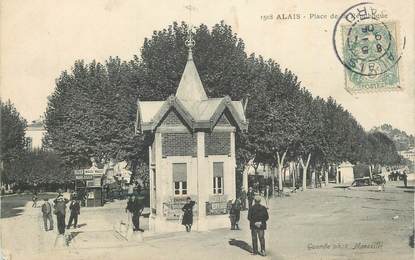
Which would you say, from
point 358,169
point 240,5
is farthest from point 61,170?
point 240,5

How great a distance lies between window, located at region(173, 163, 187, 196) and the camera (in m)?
25.7

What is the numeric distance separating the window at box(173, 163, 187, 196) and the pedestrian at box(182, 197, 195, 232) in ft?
2.65

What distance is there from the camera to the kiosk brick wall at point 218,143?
26031 mm

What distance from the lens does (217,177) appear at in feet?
86.4

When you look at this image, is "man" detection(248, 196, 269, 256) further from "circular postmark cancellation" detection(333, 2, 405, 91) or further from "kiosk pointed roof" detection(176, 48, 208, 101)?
"kiosk pointed roof" detection(176, 48, 208, 101)

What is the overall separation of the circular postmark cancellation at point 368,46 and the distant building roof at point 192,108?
5.84m

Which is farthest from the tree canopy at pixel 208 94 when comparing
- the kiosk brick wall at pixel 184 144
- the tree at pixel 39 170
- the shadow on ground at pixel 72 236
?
the tree at pixel 39 170

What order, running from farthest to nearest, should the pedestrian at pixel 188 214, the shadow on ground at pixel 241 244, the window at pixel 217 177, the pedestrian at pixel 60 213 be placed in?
the window at pixel 217 177 → the pedestrian at pixel 188 214 → the pedestrian at pixel 60 213 → the shadow on ground at pixel 241 244

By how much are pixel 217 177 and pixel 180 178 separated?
1838mm

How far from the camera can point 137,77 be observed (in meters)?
37.5

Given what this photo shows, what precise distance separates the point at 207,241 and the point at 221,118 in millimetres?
6790

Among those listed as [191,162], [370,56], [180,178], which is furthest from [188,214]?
[370,56]

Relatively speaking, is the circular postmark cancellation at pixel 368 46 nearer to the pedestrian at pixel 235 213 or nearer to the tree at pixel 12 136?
the pedestrian at pixel 235 213

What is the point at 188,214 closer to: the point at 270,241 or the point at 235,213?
the point at 235,213
